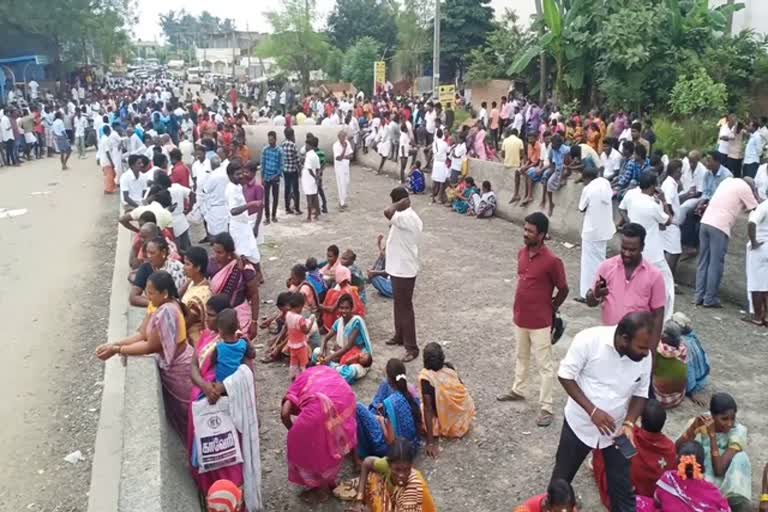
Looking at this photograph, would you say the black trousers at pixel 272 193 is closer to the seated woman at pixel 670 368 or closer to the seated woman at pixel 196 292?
the seated woman at pixel 196 292

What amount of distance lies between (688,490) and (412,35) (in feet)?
119

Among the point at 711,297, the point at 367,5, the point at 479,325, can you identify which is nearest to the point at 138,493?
the point at 479,325

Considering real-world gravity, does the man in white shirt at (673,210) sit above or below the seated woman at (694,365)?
above

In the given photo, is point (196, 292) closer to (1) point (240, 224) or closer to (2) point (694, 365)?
(1) point (240, 224)

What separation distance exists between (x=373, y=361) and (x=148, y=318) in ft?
9.27

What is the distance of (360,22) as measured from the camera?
152 feet

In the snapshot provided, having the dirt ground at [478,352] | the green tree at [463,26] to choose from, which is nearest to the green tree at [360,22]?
the green tree at [463,26]

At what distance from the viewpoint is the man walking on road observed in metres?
13.2

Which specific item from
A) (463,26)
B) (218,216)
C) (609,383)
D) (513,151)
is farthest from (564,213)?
(463,26)

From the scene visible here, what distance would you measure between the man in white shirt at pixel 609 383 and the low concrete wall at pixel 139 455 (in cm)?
226

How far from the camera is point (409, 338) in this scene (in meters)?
7.18

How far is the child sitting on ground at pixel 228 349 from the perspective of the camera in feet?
14.3

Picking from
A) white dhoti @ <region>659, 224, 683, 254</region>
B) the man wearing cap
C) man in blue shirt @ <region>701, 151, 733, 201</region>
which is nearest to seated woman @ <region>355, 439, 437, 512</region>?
white dhoti @ <region>659, 224, 683, 254</region>

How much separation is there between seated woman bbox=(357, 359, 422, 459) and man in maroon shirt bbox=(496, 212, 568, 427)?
3.63 feet
